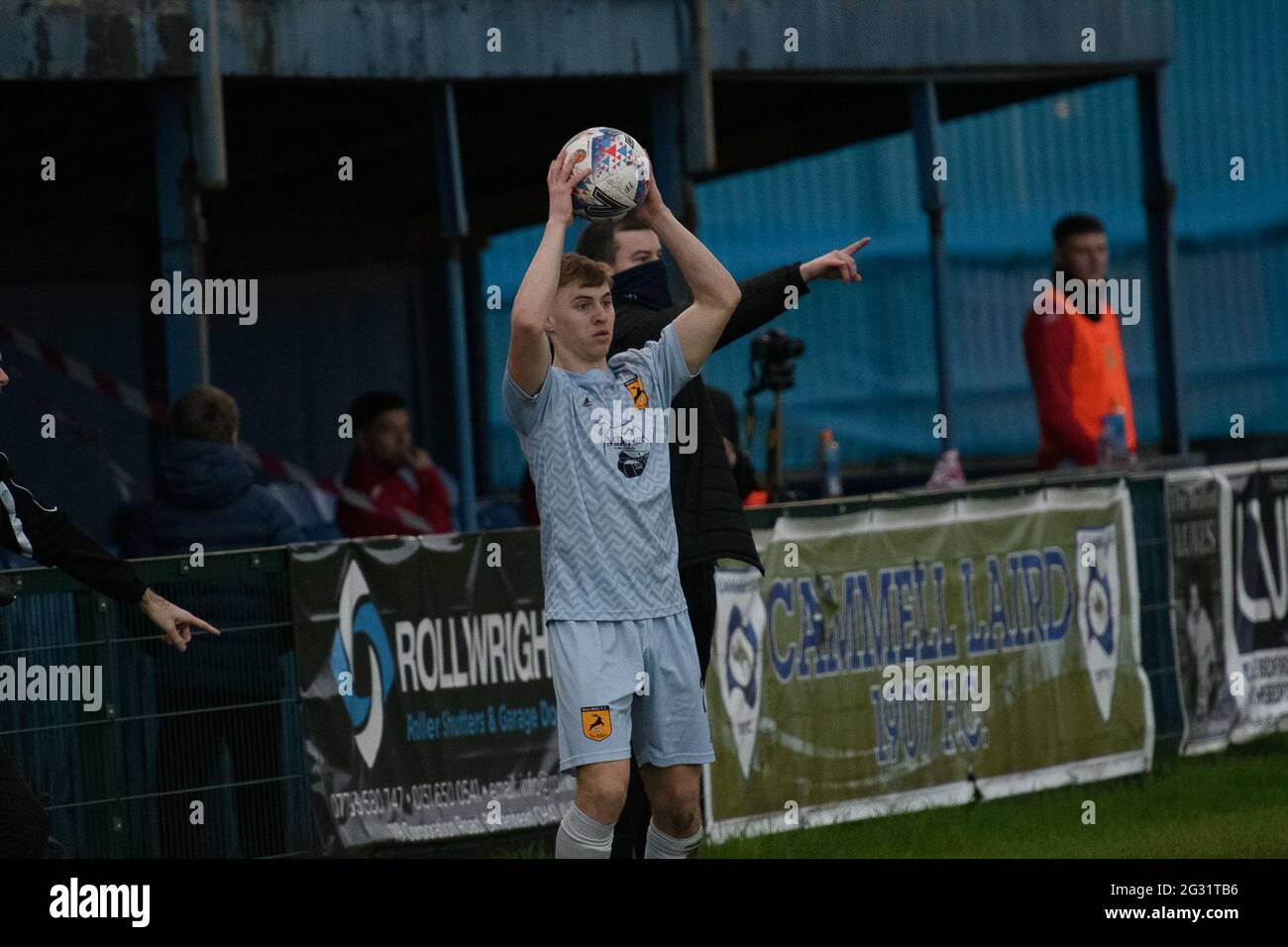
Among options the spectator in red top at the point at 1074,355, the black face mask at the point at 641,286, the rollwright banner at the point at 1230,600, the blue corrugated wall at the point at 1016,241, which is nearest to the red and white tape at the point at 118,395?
the spectator in red top at the point at 1074,355

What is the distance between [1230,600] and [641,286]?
19.1ft

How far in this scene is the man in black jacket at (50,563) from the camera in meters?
6.30

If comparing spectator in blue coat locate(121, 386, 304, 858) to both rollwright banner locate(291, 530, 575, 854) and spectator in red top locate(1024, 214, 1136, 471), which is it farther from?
spectator in red top locate(1024, 214, 1136, 471)

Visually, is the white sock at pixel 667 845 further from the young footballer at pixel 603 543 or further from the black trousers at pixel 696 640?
the black trousers at pixel 696 640

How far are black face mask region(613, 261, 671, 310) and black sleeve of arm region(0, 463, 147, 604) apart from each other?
6.30 ft

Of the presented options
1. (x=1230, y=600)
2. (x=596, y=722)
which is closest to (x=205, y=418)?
(x=596, y=722)

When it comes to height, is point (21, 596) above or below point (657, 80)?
below

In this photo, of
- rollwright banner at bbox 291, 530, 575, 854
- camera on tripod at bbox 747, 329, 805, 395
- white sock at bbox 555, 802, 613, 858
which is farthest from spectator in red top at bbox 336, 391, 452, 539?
white sock at bbox 555, 802, 613, 858

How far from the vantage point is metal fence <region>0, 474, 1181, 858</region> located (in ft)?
26.5

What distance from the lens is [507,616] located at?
9.41 m

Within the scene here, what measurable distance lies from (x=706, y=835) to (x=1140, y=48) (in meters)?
8.36

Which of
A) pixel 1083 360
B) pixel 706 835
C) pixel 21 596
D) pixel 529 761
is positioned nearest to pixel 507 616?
pixel 529 761
